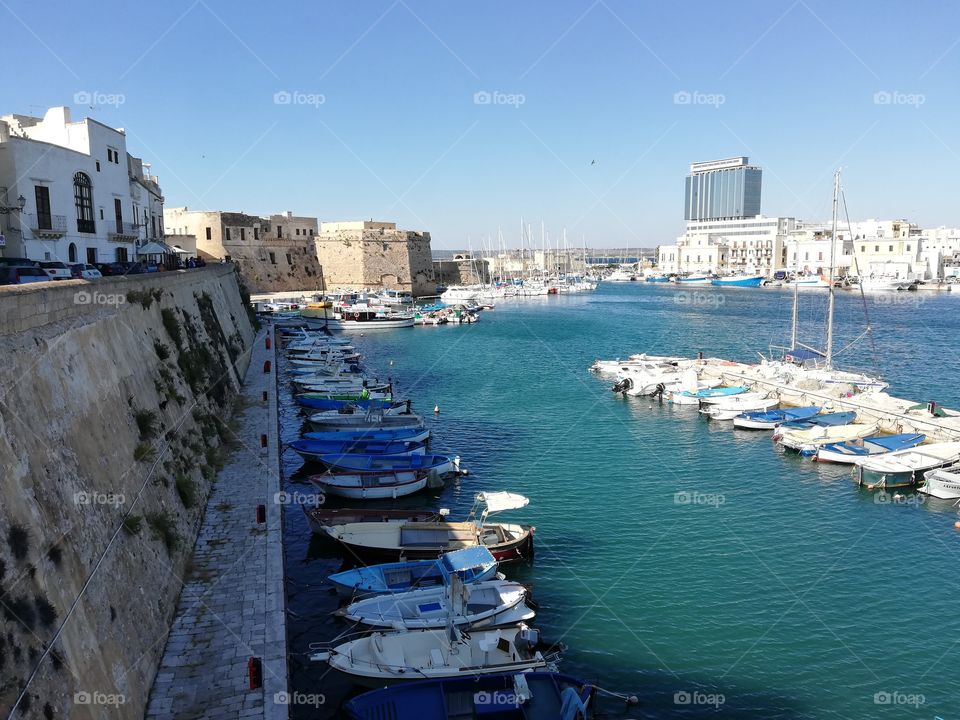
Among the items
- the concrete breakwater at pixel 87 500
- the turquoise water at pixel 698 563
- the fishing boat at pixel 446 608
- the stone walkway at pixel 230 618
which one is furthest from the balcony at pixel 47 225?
the fishing boat at pixel 446 608

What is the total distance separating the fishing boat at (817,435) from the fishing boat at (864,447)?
40 centimetres

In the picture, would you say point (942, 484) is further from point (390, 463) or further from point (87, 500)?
point (87, 500)

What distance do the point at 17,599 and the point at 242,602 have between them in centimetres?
423

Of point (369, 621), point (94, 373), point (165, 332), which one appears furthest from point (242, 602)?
point (165, 332)

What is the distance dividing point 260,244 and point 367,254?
392 inches

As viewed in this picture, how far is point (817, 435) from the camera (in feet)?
65.4

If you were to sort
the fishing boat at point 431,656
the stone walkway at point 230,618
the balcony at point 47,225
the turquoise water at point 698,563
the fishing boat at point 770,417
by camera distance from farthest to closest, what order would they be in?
the fishing boat at point 770,417, the balcony at point 47,225, the turquoise water at point 698,563, the fishing boat at point 431,656, the stone walkway at point 230,618

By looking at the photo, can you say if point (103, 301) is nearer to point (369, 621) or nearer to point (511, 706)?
point (369, 621)

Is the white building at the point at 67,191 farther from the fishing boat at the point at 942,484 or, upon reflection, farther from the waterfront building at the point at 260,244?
the waterfront building at the point at 260,244

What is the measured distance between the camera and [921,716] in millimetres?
8797

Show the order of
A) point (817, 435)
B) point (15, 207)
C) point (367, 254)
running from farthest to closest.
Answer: point (367, 254), point (817, 435), point (15, 207)

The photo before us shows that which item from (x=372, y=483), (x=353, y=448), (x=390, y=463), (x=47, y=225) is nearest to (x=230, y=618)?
(x=372, y=483)

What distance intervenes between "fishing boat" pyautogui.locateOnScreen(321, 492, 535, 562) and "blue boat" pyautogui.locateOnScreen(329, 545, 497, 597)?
87cm

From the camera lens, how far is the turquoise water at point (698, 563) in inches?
373
